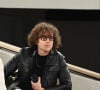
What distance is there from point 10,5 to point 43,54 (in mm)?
1421

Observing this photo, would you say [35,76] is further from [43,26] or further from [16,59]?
[43,26]

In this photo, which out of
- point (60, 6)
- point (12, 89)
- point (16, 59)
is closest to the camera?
point (12, 89)

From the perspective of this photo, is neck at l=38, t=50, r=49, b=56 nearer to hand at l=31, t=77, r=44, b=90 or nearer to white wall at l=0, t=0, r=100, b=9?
hand at l=31, t=77, r=44, b=90

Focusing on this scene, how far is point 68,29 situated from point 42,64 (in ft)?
4.81

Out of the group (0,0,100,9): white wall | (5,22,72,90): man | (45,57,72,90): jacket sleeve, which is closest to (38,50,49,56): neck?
(5,22,72,90): man

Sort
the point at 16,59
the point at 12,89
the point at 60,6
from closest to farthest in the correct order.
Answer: the point at 12,89
the point at 16,59
the point at 60,6

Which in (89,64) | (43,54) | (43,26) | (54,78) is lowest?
(89,64)

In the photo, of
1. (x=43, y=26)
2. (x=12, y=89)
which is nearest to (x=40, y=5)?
(x=43, y=26)

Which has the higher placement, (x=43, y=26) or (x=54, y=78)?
(x=43, y=26)

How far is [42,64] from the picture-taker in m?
2.64

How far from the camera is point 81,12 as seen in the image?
154 inches

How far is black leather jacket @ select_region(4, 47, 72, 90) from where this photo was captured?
2600mm

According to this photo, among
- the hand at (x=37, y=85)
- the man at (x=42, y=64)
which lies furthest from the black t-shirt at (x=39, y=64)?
the hand at (x=37, y=85)

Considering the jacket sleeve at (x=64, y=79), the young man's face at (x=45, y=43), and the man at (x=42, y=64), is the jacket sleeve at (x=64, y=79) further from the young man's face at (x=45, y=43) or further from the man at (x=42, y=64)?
the young man's face at (x=45, y=43)
